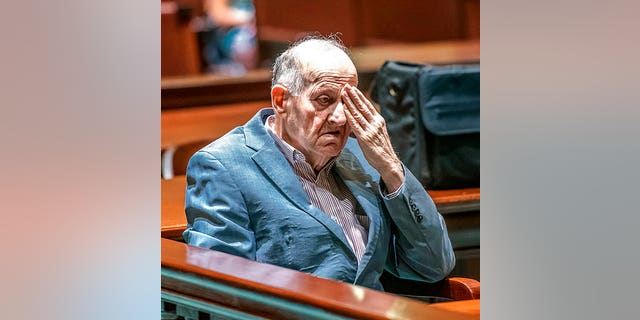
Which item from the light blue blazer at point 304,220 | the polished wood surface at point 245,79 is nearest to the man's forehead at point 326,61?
the light blue blazer at point 304,220

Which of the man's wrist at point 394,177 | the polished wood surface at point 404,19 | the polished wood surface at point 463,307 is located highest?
the man's wrist at point 394,177

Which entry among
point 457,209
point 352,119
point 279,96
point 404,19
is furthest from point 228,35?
point 352,119

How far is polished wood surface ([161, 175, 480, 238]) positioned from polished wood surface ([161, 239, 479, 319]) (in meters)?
0.24

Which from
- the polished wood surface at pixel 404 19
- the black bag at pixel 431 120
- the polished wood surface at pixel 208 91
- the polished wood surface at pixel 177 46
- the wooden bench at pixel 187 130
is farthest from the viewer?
the polished wood surface at pixel 177 46

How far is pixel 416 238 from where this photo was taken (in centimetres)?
245

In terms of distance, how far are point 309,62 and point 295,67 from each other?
0.10 feet

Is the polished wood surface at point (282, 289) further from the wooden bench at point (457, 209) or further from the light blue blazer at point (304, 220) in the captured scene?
the wooden bench at point (457, 209)

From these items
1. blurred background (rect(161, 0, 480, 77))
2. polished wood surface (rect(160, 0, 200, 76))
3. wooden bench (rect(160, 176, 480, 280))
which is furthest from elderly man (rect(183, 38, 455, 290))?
polished wood surface (rect(160, 0, 200, 76))

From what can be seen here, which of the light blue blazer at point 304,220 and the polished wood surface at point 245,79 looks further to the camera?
the polished wood surface at point 245,79

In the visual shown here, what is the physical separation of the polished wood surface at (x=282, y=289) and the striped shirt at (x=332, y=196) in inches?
6.9

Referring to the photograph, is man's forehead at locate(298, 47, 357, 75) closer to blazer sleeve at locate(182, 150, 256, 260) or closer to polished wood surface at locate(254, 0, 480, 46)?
blazer sleeve at locate(182, 150, 256, 260)

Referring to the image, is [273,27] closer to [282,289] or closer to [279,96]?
[279,96]

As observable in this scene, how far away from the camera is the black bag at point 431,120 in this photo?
11.3 feet

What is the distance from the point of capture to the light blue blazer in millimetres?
2438
